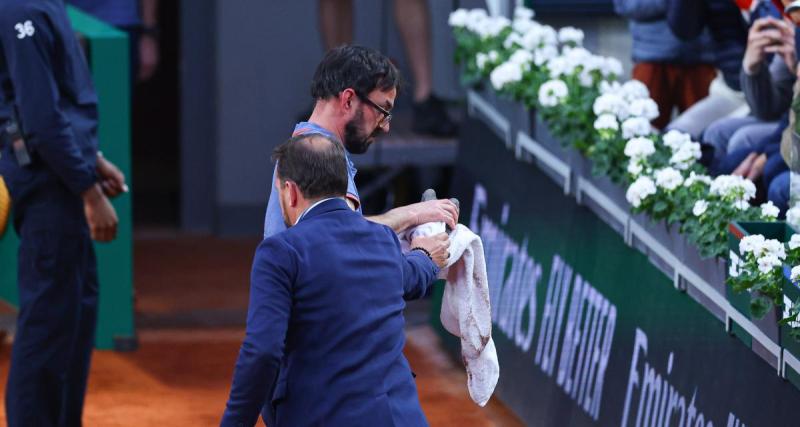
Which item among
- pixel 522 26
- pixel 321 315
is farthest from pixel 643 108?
pixel 321 315

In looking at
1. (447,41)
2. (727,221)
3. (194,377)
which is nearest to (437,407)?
(194,377)

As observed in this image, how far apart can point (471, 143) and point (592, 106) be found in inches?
67.5

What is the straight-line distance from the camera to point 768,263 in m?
4.32

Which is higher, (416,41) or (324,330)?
(324,330)

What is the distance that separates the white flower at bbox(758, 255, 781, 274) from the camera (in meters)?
4.31

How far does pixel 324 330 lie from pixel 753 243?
1440 millimetres

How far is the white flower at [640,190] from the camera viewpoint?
529 centimetres

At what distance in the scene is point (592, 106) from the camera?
6285mm

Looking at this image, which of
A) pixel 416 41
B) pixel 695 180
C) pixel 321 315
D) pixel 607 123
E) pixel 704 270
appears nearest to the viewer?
pixel 321 315

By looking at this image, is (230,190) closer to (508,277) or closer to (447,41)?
(447,41)

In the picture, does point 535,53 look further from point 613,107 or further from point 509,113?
point 613,107

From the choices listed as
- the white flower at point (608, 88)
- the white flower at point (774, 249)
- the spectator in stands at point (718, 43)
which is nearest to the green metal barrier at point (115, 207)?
the white flower at point (608, 88)

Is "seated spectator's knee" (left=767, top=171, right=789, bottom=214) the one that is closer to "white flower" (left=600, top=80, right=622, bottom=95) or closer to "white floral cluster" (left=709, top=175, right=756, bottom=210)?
"white floral cluster" (left=709, top=175, right=756, bottom=210)

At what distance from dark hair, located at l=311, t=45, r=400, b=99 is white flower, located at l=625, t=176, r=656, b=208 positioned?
157cm
